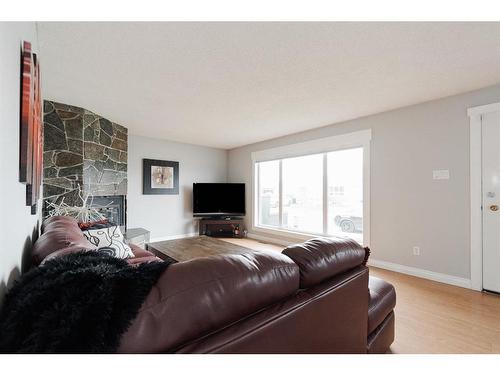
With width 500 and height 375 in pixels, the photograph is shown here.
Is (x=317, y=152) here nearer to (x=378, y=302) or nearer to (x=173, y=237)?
(x=378, y=302)

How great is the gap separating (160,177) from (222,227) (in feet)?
6.00

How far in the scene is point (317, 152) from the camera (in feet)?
14.3

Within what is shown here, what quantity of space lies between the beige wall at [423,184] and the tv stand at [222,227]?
3021mm

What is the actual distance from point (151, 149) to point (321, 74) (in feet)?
12.9

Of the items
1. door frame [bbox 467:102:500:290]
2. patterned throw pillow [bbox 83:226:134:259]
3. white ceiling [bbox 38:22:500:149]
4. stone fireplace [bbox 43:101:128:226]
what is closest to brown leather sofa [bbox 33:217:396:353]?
patterned throw pillow [bbox 83:226:134:259]

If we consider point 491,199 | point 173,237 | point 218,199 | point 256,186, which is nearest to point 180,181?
point 218,199

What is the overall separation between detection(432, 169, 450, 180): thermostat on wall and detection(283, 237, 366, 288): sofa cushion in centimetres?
250

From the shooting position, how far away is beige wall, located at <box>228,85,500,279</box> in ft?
9.17

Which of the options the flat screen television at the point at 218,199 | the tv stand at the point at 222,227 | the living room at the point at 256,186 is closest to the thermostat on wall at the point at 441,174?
the living room at the point at 256,186

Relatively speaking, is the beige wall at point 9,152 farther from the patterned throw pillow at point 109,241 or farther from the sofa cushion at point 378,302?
the sofa cushion at point 378,302

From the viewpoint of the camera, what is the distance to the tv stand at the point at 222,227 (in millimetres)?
5598
